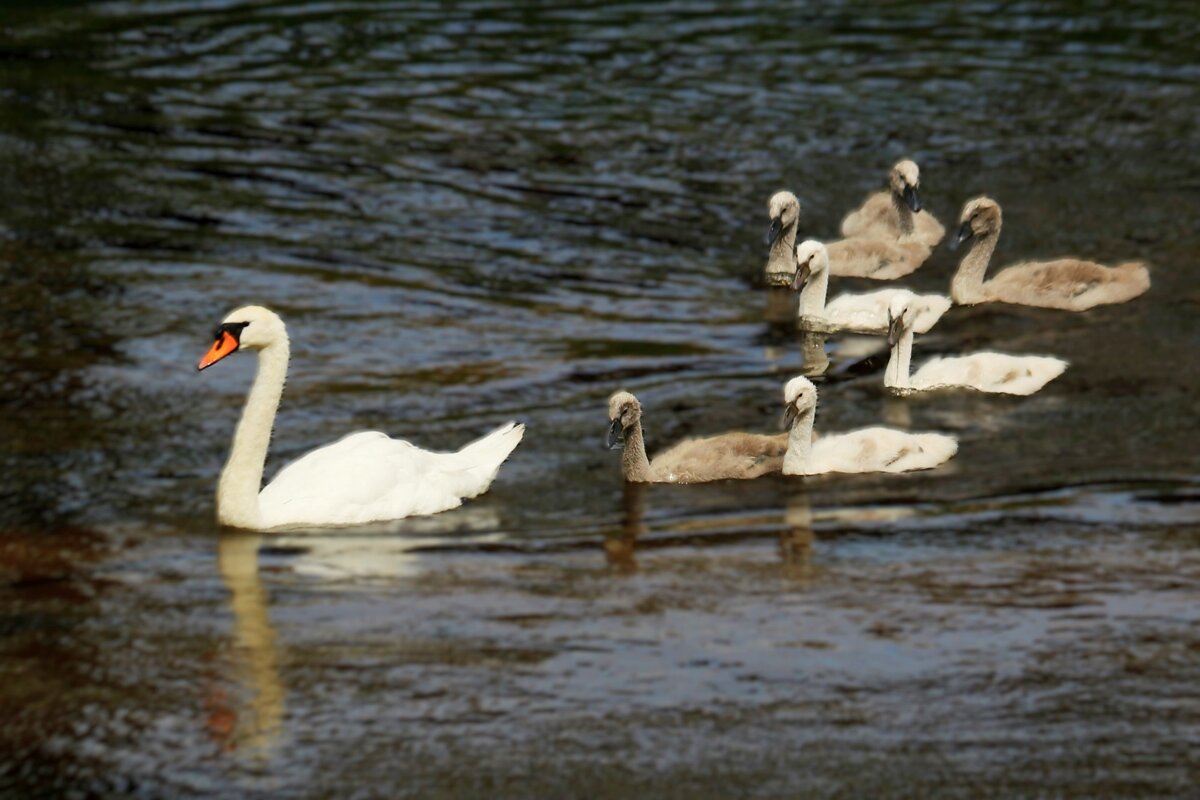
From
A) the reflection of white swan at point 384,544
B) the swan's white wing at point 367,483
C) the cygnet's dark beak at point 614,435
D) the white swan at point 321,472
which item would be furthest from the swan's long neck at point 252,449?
the cygnet's dark beak at point 614,435

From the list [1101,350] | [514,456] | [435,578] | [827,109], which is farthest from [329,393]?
[827,109]

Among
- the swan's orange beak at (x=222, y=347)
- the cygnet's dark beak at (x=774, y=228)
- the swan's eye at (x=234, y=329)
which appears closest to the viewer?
the swan's orange beak at (x=222, y=347)

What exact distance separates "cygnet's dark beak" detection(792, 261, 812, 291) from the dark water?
0.41m

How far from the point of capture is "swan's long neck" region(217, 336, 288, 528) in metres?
12.1

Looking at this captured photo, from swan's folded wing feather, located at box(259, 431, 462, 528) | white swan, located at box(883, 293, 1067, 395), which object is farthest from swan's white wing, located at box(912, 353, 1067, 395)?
swan's folded wing feather, located at box(259, 431, 462, 528)

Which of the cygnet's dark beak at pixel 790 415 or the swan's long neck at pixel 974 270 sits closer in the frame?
the cygnet's dark beak at pixel 790 415

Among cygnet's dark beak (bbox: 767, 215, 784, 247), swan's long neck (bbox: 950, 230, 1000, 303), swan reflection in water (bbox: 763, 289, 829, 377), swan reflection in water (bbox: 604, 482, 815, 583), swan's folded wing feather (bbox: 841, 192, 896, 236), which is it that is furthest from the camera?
swan's folded wing feather (bbox: 841, 192, 896, 236)

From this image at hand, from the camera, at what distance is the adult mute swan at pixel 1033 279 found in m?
16.9

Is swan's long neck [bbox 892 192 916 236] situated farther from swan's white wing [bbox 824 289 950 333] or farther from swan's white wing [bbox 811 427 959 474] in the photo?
swan's white wing [bbox 811 427 959 474]

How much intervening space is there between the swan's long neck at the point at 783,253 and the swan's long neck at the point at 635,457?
5.31 metres

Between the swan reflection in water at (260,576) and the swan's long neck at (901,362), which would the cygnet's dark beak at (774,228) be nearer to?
the swan's long neck at (901,362)

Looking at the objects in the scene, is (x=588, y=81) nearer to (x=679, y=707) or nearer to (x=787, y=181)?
(x=787, y=181)

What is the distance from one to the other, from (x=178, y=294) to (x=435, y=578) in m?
6.66

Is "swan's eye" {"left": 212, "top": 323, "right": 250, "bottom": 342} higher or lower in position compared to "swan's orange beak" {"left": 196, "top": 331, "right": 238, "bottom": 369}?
higher
